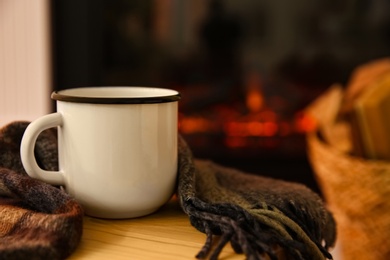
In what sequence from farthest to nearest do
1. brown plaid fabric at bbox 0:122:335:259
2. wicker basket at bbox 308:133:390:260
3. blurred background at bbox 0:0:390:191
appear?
1. blurred background at bbox 0:0:390:191
2. wicker basket at bbox 308:133:390:260
3. brown plaid fabric at bbox 0:122:335:259

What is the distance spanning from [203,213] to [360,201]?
1.45ft

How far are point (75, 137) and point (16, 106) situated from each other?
1129mm

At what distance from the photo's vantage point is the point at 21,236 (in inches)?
14.7

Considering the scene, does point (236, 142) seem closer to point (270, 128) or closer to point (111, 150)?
point (270, 128)

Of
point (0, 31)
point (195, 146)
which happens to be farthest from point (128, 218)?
point (0, 31)

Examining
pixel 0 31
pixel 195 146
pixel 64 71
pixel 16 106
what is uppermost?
pixel 0 31

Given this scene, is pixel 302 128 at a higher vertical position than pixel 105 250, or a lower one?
lower

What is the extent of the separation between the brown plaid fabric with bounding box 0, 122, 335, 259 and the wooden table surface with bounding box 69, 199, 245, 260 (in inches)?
0.4

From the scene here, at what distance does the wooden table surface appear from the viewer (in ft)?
1.23

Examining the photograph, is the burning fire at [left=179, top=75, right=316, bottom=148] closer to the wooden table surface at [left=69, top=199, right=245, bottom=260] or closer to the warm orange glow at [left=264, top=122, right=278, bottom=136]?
the warm orange glow at [left=264, top=122, right=278, bottom=136]

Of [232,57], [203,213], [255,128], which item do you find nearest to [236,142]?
[255,128]

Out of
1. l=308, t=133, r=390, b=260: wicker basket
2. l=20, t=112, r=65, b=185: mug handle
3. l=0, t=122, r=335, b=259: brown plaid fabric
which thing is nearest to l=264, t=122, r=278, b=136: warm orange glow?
l=308, t=133, r=390, b=260: wicker basket

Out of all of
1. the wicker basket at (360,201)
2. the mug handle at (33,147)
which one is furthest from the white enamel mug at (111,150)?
the wicker basket at (360,201)

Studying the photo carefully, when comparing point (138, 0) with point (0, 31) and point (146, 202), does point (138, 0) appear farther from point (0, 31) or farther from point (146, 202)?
point (146, 202)
